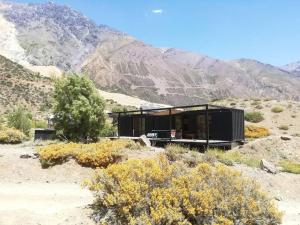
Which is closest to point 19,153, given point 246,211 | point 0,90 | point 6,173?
point 6,173

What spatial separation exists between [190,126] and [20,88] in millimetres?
53266

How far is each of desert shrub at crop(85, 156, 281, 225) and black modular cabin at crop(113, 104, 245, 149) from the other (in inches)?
563

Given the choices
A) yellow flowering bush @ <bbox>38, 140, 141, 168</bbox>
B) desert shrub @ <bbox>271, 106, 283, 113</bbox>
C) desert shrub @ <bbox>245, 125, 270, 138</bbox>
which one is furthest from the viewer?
desert shrub @ <bbox>271, 106, 283, 113</bbox>

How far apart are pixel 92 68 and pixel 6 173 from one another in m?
181

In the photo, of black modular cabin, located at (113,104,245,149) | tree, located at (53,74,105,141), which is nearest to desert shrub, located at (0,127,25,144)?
tree, located at (53,74,105,141)

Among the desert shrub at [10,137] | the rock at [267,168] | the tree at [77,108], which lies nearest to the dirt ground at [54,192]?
the rock at [267,168]

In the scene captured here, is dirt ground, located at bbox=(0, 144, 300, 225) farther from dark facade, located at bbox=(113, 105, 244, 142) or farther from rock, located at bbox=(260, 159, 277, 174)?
dark facade, located at bbox=(113, 105, 244, 142)

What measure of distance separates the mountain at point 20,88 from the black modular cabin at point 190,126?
119ft

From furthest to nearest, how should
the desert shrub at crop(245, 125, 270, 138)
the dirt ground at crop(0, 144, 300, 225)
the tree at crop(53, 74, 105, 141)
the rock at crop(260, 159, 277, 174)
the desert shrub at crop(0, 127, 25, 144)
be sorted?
the desert shrub at crop(245, 125, 270, 138)
the tree at crop(53, 74, 105, 141)
the desert shrub at crop(0, 127, 25, 144)
the rock at crop(260, 159, 277, 174)
the dirt ground at crop(0, 144, 300, 225)

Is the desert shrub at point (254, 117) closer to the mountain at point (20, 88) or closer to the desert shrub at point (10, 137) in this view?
the mountain at point (20, 88)

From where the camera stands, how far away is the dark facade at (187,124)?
89.4ft

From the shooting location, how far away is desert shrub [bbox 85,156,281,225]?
8391 millimetres

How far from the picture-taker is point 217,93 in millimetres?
199375

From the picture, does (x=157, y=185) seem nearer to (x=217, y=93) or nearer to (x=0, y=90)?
(x=0, y=90)
